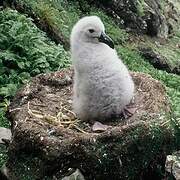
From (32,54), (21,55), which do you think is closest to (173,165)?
(32,54)

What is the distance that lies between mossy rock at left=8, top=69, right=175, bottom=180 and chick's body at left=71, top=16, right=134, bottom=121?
178mm

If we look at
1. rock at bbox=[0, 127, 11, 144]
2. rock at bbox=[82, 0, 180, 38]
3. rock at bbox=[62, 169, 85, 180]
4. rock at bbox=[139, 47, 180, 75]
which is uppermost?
rock at bbox=[62, 169, 85, 180]

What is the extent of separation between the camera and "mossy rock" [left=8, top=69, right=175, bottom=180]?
6320mm

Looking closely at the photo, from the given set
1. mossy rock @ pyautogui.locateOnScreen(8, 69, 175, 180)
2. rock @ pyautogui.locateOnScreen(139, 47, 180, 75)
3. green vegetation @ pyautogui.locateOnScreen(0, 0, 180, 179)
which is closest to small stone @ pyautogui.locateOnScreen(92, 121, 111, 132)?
mossy rock @ pyautogui.locateOnScreen(8, 69, 175, 180)

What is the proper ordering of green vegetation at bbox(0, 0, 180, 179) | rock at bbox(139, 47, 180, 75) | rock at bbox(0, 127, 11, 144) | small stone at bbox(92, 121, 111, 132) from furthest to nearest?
rock at bbox(139, 47, 180, 75) → green vegetation at bbox(0, 0, 180, 179) → rock at bbox(0, 127, 11, 144) → small stone at bbox(92, 121, 111, 132)

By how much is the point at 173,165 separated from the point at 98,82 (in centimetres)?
132

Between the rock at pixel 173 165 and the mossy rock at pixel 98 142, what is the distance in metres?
0.09

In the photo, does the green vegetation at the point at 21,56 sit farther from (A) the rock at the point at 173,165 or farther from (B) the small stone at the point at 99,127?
(A) the rock at the point at 173,165

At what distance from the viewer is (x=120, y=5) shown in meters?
16.0

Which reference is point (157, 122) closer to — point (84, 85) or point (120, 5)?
point (84, 85)

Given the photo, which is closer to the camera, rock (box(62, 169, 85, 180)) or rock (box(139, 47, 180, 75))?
rock (box(62, 169, 85, 180))

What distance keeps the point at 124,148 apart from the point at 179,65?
931cm

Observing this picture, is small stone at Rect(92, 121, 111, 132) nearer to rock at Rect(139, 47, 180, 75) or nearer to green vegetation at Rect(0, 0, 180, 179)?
green vegetation at Rect(0, 0, 180, 179)

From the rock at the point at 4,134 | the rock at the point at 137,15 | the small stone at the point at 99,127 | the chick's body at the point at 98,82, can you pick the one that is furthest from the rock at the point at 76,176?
the rock at the point at 137,15
